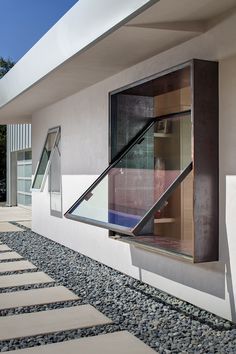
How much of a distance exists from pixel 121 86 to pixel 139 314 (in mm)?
3556

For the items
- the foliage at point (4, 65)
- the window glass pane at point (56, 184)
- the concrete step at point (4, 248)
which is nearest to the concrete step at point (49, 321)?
the concrete step at point (4, 248)

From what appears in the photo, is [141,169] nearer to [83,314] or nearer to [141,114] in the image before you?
[141,114]

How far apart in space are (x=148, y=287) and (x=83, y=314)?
4.79ft

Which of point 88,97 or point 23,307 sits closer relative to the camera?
point 23,307

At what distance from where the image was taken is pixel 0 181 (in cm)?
2666

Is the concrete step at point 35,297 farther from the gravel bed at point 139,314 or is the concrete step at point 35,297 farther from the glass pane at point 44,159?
the glass pane at point 44,159

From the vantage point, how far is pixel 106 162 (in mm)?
7680

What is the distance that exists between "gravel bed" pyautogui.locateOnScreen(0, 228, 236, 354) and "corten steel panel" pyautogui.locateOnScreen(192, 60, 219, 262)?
729 mm

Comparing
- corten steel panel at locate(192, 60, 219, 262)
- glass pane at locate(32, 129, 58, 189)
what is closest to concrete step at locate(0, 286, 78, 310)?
corten steel panel at locate(192, 60, 219, 262)

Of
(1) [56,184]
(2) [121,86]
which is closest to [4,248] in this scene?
(1) [56,184]

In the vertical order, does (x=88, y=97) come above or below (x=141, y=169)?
above

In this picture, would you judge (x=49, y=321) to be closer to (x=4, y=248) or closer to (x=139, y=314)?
(x=139, y=314)

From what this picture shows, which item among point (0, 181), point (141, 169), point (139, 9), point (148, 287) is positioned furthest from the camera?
point (0, 181)

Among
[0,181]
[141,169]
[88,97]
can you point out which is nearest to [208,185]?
[141,169]
